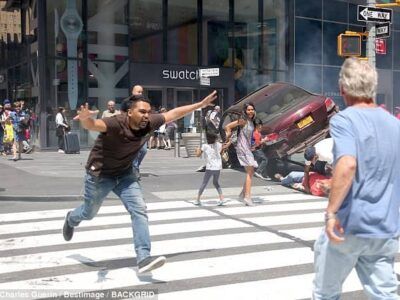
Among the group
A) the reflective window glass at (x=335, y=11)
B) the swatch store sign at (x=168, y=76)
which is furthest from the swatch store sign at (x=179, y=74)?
the reflective window glass at (x=335, y=11)

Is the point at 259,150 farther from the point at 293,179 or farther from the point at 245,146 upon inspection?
the point at 245,146

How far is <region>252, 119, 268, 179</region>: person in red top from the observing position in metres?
12.1

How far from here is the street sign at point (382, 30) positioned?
1237 cm

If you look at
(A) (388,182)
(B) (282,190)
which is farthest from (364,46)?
(A) (388,182)

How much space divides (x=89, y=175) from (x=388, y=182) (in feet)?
10.1

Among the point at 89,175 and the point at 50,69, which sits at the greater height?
the point at 50,69

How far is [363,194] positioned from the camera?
3.00 metres

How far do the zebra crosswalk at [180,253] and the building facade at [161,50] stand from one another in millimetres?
12835

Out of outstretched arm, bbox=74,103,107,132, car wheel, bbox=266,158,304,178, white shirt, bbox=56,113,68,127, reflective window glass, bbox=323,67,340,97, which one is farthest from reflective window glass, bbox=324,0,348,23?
outstretched arm, bbox=74,103,107,132

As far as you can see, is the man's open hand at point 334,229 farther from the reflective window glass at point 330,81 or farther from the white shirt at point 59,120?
the reflective window glass at point 330,81

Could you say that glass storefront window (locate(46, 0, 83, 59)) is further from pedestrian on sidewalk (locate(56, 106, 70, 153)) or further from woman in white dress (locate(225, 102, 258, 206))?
woman in white dress (locate(225, 102, 258, 206))

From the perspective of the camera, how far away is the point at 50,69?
2048cm

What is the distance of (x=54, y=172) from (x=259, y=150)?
195 inches

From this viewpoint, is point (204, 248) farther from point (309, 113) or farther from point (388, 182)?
point (309, 113)
